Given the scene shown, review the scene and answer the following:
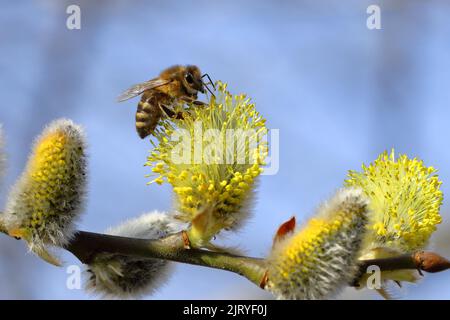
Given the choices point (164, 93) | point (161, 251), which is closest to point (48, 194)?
point (161, 251)

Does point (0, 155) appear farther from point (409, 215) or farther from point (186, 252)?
point (409, 215)

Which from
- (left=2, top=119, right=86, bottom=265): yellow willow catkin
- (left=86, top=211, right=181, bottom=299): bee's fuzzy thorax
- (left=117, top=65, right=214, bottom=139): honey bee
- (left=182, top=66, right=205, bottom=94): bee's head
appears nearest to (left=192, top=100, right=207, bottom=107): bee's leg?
(left=117, top=65, right=214, bottom=139): honey bee

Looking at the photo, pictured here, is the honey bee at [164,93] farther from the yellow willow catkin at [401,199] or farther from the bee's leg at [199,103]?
the yellow willow catkin at [401,199]

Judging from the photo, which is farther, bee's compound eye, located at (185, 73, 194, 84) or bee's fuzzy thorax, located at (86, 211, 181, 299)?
bee's compound eye, located at (185, 73, 194, 84)

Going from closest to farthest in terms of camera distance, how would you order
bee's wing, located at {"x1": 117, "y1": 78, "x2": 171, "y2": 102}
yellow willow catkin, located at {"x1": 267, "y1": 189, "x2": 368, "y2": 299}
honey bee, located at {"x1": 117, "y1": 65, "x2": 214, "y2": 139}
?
yellow willow catkin, located at {"x1": 267, "y1": 189, "x2": 368, "y2": 299}, honey bee, located at {"x1": 117, "y1": 65, "x2": 214, "y2": 139}, bee's wing, located at {"x1": 117, "y1": 78, "x2": 171, "y2": 102}

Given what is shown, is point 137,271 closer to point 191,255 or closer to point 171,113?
point 191,255

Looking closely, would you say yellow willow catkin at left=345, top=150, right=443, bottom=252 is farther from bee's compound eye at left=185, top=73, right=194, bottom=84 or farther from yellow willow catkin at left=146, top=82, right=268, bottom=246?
bee's compound eye at left=185, top=73, right=194, bottom=84

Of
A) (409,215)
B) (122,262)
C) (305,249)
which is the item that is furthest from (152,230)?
(409,215)

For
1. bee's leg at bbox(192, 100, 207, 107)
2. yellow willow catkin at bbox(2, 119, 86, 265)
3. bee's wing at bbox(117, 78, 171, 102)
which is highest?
bee's wing at bbox(117, 78, 171, 102)
